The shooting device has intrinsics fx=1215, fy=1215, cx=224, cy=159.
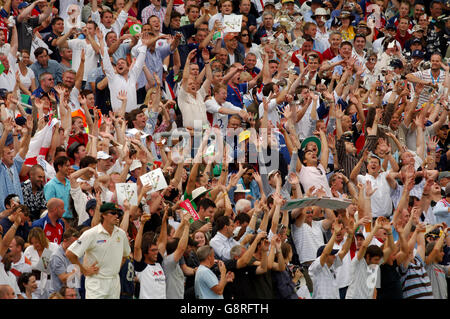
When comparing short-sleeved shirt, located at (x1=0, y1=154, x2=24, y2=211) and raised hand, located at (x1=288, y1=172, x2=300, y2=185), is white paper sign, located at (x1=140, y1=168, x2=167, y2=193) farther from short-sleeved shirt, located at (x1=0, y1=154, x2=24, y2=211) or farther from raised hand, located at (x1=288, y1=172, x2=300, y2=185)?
raised hand, located at (x1=288, y1=172, x2=300, y2=185)

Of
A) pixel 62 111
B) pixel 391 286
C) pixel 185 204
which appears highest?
pixel 62 111

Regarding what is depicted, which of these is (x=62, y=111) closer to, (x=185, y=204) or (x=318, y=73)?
(x=185, y=204)

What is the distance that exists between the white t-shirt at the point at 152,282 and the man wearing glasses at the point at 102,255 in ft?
1.13

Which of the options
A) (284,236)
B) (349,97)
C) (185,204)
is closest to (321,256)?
(284,236)

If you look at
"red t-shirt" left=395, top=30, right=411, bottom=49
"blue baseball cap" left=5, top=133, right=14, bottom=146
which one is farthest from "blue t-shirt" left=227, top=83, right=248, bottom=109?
"red t-shirt" left=395, top=30, right=411, bottom=49

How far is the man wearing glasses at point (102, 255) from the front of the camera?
12.4m

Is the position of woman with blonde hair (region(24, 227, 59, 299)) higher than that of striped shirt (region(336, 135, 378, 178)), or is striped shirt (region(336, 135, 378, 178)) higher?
striped shirt (region(336, 135, 378, 178))

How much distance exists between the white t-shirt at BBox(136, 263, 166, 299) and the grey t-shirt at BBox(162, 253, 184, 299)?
113mm

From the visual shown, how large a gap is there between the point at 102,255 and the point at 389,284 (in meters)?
3.55

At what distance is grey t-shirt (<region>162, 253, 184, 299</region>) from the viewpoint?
510 inches

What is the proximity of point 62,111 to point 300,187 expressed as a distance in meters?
3.34

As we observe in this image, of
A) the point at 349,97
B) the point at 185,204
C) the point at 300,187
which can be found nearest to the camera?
the point at 185,204

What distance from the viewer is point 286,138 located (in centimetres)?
1698

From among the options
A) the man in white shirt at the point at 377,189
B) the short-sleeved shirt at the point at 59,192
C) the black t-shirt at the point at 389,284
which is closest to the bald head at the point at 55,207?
the short-sleeved shirt at the point at 59,192
